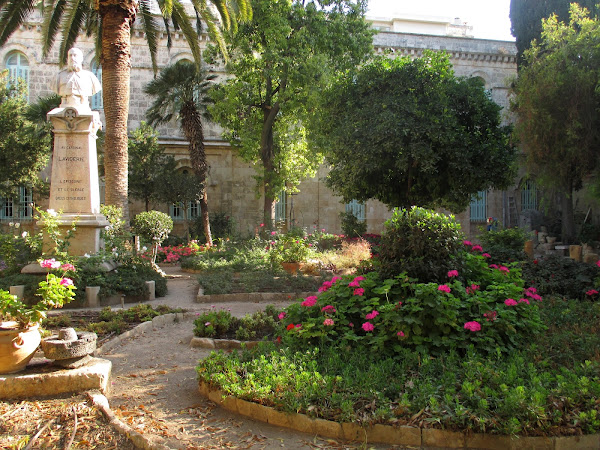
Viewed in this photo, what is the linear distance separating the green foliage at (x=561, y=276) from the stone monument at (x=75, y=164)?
790cm

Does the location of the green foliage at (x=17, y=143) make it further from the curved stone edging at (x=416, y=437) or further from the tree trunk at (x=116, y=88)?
the curved stone edging at (x=416, y=437)

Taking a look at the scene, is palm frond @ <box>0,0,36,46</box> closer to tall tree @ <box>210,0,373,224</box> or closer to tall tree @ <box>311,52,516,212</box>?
tall tree @ <box>210,0,373,224</box>

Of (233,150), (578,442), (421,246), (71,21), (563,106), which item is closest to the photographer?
(578,442)

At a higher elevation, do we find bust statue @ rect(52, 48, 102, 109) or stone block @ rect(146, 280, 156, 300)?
bust statue @ rect(52, 48, 102, 109)

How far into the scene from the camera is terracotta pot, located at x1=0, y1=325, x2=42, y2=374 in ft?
12.4

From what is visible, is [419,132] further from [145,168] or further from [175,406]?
[145,168]

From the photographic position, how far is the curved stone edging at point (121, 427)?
3039 millimetres

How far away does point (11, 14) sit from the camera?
11992 mm

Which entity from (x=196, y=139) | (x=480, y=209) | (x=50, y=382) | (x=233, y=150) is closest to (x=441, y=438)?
(x=50, y=382)

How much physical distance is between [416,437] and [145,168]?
18945mm

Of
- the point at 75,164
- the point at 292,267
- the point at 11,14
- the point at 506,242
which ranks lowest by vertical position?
the point at 292,267

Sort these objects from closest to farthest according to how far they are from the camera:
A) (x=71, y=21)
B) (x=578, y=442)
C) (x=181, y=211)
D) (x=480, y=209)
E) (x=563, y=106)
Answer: (x=578, y=442)
(x=71, y=21)
(x=563, y=106)
(x=181, y=211)
(x=480, y=209)

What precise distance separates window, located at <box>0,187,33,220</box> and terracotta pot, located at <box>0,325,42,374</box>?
1981cm

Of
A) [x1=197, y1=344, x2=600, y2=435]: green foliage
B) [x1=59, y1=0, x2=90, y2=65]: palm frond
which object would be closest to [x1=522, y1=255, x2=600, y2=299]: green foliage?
[x1=197, y1=344, x2=600, y2=435]: green foliage
